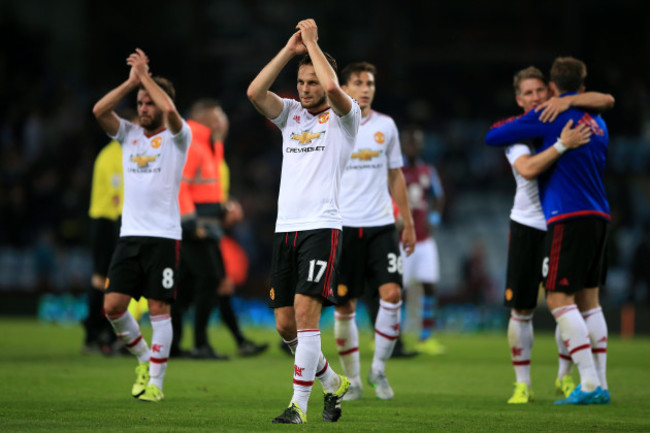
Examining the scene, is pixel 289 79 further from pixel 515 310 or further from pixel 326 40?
pixel 515 310

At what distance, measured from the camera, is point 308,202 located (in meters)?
6.93

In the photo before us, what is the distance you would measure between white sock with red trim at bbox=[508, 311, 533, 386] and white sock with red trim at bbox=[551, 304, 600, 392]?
1.89 ft

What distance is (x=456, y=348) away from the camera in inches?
574

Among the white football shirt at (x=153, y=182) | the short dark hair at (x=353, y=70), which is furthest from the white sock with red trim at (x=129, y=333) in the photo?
the short dark hair at (x=353, y=70)

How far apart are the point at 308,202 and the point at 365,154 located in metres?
2.09

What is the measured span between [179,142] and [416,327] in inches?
344

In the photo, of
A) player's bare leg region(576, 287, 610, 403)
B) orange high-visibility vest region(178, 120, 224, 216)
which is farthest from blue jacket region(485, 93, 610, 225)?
orange high-visibility vest region(178, 120, 224, 216)

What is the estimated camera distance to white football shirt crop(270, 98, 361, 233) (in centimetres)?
693

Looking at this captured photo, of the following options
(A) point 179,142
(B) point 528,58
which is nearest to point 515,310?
(A) point 179,142

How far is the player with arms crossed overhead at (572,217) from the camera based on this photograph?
8.06 m

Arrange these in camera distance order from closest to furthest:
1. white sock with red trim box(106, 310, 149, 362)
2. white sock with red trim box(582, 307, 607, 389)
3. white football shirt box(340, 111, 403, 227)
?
white sock with red trim box(106, 310, 149, 362) < white sock with red trim box(582, 307, 607, 389) < white football shirt box(340, 111, 403, 227)

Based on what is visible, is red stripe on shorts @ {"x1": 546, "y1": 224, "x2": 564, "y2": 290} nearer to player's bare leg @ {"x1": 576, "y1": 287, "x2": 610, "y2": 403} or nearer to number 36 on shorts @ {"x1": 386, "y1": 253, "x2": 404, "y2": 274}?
player's bare leg @ {"x1": 576, "y1": 287, "x2": 610, "y2": 403}

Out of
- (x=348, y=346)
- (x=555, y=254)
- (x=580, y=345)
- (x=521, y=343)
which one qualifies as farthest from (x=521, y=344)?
(x=348, y=346)

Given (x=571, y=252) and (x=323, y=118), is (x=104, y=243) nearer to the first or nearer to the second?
(x=323, y=118)
